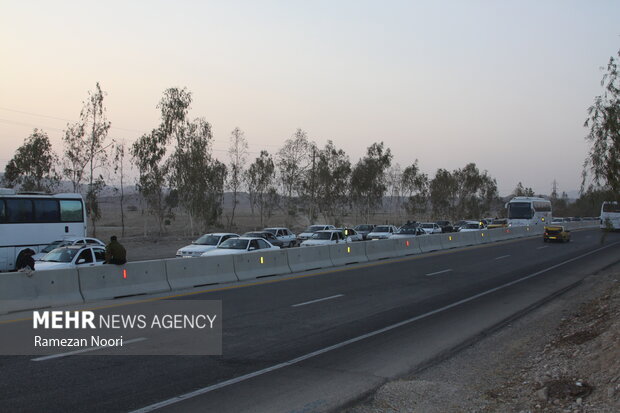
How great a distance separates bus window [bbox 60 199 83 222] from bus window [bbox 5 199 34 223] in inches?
65.0

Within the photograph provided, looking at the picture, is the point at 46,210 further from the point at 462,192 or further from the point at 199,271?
the point at 462,192

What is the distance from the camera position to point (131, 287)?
49.9 feet

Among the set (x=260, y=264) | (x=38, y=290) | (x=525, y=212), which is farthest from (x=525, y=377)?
(x=525, y=212)

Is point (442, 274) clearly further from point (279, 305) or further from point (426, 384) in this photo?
point (426, 384)

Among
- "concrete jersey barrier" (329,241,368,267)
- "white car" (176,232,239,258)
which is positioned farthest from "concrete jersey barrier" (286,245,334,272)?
"white car" (176,232,239,258)

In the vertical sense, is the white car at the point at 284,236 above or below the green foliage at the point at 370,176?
below

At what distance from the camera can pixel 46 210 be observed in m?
25.8

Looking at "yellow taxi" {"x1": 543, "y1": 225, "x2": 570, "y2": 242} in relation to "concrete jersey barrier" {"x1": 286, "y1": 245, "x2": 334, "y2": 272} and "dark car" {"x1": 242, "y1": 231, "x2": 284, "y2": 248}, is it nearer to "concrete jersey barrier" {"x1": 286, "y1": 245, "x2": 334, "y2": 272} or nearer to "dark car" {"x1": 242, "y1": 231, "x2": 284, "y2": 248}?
"dark car" {"x1": 242, "y1": 231, "x2": 284, "y2": 248}

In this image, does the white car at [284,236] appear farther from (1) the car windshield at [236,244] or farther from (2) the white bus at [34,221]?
(2) the white bus at [34,221]

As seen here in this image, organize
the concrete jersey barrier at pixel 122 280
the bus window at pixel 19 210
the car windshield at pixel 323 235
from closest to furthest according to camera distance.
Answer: the concrete jersey barrier at pixel 122 280 → the bus window at pixel 19 210 → the car windshield at pixel 323 235

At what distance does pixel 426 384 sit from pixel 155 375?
3.99 m

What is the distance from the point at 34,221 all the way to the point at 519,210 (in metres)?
45.7

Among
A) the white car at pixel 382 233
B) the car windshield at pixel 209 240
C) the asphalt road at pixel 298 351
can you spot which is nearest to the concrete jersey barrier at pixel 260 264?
the asphalt road at pixel 298 351

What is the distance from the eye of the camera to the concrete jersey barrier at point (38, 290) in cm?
1256
